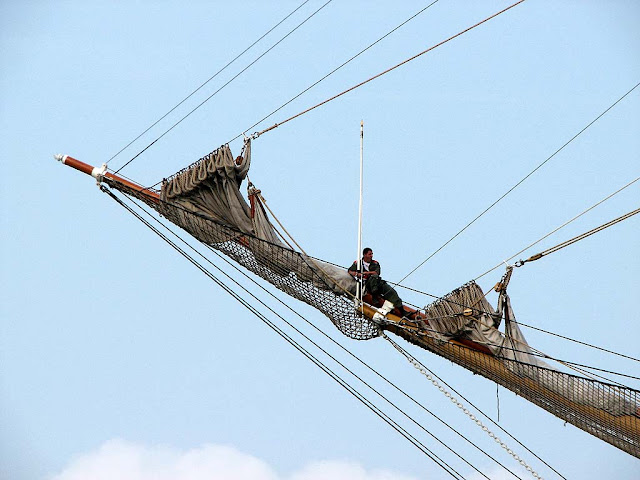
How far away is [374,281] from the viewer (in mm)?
20328

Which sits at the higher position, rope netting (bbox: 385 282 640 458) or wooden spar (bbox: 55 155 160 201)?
wooden spar (bbox: 55 155 160 201)

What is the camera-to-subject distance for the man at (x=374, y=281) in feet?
66.7

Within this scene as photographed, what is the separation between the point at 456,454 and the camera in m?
20.1

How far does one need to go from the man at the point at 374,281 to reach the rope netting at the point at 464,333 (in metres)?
0.28

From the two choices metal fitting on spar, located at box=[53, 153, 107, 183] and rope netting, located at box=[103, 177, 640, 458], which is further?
metal fitting on spar, located at box=[53, 153, 107, 183]

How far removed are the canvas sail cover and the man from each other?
17 cm

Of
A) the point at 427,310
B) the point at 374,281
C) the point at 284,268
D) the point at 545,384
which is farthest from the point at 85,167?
the point at 545,384

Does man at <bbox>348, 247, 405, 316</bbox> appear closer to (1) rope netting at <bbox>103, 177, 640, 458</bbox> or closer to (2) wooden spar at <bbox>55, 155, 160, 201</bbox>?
(1) rope netting at <bbox>103, 177, 640, 458</bbox>

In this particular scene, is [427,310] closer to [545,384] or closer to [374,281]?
[374,281]

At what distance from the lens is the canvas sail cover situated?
2022cm

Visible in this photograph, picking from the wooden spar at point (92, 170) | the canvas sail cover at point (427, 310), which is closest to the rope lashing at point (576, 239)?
the canvas sail cover at point (427, 310)

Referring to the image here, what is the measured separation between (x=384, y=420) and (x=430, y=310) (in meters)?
1.61

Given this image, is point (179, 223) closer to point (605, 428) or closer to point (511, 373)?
point (511, 373)

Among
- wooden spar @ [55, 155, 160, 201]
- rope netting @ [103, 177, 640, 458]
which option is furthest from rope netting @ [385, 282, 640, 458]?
wooden spar @ [55, 155, 160, 201]
